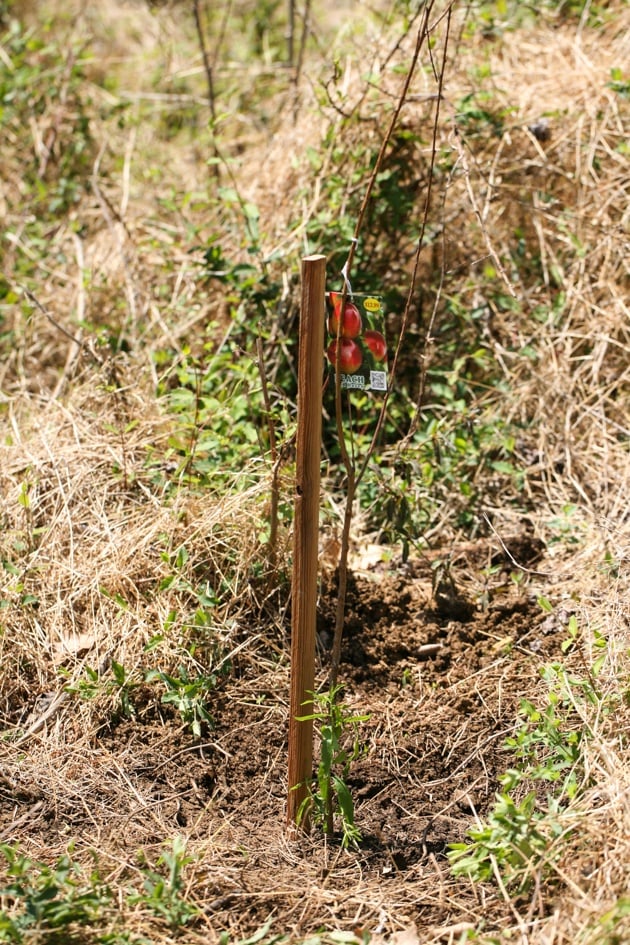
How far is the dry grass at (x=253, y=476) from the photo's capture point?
215 cm

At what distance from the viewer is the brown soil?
84.4 inches

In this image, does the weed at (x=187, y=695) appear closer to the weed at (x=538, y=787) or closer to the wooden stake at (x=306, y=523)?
the wooden stake at (x=306, y=523)

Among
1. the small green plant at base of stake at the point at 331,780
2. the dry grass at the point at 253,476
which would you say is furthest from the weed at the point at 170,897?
the small green plant at base of stake at the point at 331,780

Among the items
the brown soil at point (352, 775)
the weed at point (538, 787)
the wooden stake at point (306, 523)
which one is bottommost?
the brown soil at point (352, 775)

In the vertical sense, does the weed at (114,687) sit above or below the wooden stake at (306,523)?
below

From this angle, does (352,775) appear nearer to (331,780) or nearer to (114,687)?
(331,780)

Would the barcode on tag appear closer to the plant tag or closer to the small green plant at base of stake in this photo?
the plant tag

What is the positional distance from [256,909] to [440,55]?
126 inches

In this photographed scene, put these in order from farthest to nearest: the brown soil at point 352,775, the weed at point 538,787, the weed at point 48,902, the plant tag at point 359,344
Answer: the plant tag at point 359,344, the brown soil at point 352,775, the weed at point 538,787, the weed at point 48,902

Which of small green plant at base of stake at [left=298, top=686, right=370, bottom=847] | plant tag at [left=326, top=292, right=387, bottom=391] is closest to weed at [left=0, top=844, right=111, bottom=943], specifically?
small green plant at base of stake at [left=298, top=686, right=370, bottom=847]

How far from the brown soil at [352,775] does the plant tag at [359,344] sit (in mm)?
940

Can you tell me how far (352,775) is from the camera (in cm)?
253

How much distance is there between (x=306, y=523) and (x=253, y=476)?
3.21ft

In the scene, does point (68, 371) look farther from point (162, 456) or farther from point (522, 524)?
point (522, 524)
